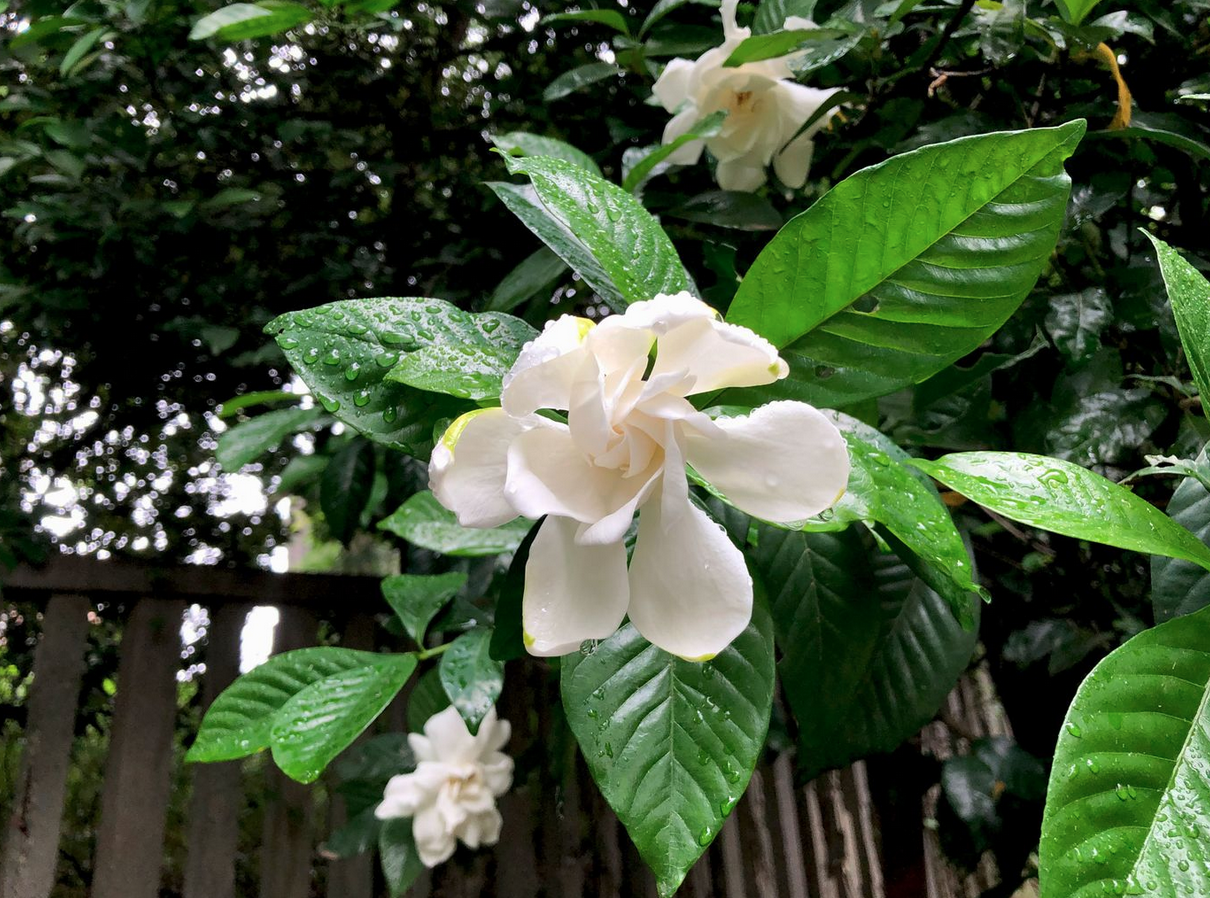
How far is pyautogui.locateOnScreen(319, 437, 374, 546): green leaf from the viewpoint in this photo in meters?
1.11

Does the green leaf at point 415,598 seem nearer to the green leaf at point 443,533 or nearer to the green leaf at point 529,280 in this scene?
the green leaf at point 443,533

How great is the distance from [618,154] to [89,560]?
1283 millimetres

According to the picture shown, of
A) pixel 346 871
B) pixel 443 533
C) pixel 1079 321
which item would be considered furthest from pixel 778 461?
pixel 346 871

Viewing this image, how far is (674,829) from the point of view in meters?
0.29

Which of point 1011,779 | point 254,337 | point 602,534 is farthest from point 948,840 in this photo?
point 254,337

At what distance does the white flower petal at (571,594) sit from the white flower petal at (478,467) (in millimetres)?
24

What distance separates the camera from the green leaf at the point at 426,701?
1.00 m

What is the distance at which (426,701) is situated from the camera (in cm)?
105

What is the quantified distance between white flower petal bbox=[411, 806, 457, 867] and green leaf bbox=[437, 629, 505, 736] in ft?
1.56

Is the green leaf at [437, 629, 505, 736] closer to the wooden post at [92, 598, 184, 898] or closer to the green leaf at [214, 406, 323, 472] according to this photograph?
the green leaf at [214, 406, 323, 472]

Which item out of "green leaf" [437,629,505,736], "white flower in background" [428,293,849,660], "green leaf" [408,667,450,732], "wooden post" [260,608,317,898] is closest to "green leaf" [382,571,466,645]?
"green leaf" [437,629,505,736]

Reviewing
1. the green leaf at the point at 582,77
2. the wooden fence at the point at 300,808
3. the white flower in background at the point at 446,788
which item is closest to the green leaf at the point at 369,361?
the green leaf at the point at 582,77

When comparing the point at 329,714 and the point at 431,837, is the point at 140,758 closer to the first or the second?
the point at 431,837

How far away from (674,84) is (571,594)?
58 centimetres
